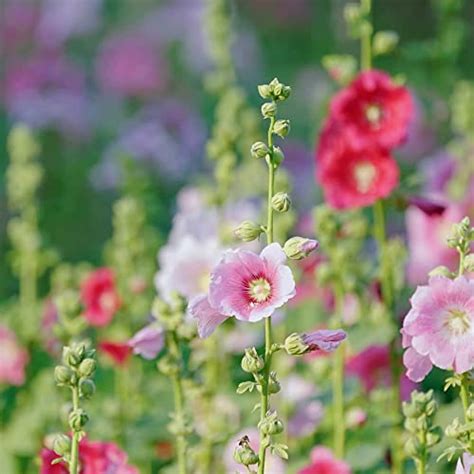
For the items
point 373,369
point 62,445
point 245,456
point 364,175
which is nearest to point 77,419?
point 62,445

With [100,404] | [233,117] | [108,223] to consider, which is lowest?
[108,223]

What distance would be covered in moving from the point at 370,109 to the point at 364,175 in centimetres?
9

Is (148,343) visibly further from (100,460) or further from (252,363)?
(252,363)

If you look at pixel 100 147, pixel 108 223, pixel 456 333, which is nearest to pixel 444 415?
pixel 456 333

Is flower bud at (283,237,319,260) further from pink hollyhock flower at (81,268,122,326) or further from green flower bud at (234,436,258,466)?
pink hollyhock flower at (81,268,122,326)

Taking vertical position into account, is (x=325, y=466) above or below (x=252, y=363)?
below

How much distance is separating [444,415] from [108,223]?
2108 millimetres

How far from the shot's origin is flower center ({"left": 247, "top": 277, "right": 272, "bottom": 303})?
140 centimetres

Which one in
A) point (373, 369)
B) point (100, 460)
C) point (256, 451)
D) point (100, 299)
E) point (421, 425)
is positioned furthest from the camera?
point (100, 299)

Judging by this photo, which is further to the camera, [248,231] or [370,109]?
[370,109]

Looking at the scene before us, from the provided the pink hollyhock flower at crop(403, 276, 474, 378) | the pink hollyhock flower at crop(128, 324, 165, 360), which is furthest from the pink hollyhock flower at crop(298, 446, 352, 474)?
the pink hollyhock flower at crop(403, 276, 474, 378)

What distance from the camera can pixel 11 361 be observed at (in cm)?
235

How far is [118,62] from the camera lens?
461 centimetres

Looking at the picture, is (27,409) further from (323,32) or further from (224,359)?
(323,32)
